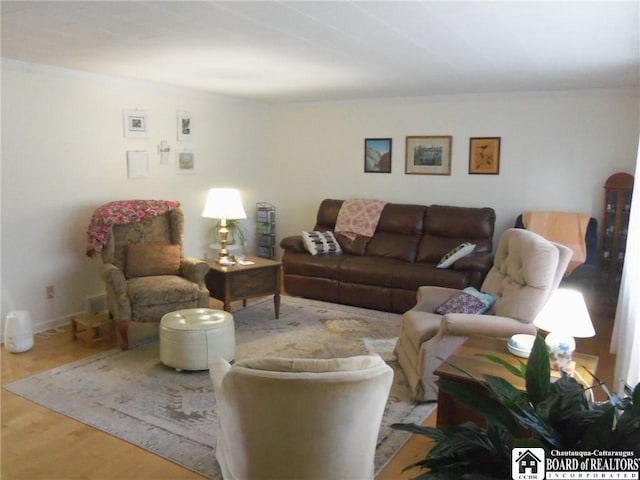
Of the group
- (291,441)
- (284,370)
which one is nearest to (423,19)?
(284,370)

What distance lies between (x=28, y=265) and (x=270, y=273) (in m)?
2.02

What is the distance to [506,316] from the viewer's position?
10.3 ft

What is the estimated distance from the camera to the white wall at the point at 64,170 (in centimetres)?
414

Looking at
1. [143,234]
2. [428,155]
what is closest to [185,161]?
[143,234]

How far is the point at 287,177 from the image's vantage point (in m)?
6.87

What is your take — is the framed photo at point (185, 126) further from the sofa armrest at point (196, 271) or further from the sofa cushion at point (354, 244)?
the sofa cushion at point (354, 244)

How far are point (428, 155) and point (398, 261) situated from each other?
1.38 meters

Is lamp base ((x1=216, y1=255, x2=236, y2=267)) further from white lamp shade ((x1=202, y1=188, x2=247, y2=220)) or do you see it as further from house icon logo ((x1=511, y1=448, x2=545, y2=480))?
house icon logo ((x1=511, y1=448, x2=545, y2=480))

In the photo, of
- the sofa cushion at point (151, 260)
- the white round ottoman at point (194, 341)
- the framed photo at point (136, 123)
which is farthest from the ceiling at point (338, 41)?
the white round ottoman at point (194, 341)

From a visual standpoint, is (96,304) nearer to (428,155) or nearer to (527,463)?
(428,155)

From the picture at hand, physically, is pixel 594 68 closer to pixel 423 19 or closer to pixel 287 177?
pixel 423 19

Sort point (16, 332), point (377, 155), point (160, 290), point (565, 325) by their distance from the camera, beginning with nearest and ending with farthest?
point (565, 325) → point (16, 332) → point (160, 290) → point (377, 155)

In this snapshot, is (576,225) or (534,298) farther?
(576,225)

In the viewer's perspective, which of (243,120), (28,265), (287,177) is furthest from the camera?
(287,177)
